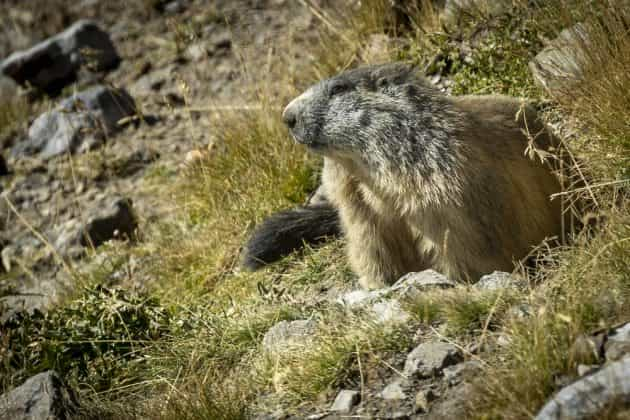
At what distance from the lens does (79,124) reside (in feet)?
31.1

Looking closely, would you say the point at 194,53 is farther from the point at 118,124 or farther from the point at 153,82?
the point at 118,124

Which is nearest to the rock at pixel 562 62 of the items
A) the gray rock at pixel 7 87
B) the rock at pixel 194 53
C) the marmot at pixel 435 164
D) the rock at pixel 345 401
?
the marmot at pixel 435 164

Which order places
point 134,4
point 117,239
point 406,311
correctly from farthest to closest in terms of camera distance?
point 134,4, point 117,239, point 406,311

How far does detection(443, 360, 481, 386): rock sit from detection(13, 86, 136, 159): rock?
6401 millimetres

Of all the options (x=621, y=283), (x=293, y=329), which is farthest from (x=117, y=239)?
(x=621, y=283)

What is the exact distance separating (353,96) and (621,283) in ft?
6.92

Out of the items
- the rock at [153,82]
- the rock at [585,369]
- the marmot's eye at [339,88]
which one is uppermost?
the marmot's eye at [339,88]

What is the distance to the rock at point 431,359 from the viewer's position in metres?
3.85

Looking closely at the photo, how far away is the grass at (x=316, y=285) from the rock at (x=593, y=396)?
15 cm

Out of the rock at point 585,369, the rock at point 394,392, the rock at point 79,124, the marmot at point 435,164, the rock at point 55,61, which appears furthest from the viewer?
the rock at point 55,61

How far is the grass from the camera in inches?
153

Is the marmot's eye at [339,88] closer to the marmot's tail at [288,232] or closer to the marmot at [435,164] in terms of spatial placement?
the marmot at [435,164]

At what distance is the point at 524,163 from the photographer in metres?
5.36

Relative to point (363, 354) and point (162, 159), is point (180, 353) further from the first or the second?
point (162, 159)
